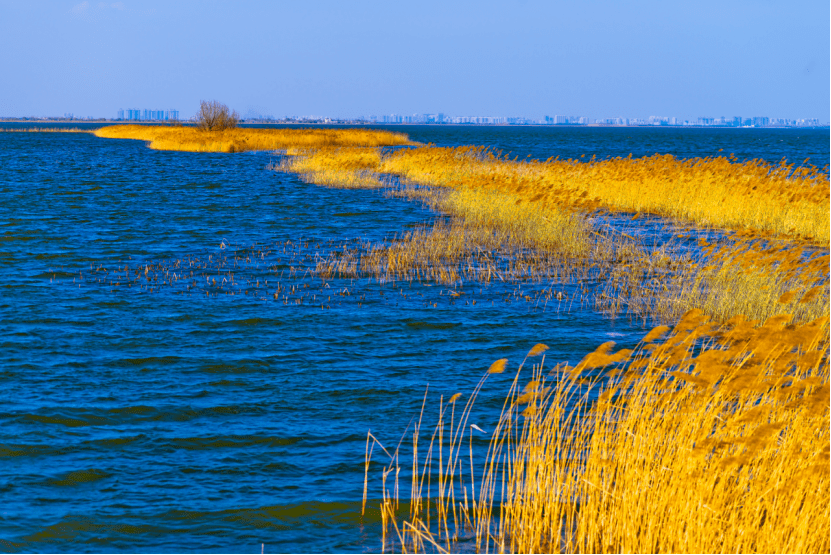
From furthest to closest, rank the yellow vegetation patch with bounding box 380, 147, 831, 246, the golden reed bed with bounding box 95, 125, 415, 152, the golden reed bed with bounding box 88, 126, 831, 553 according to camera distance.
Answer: the golden reed bed with bounding box 95, 125, 415, 152 < the yellow vegetation patch with bounding box 380, 147, 831, 246 < the golden reed bed with bounding box 88, 126, 831, 553

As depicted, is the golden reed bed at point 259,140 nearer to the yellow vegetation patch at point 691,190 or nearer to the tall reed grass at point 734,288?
the yellow vegetation patch at point 691,190

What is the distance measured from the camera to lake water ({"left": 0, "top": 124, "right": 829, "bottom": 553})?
6312mm

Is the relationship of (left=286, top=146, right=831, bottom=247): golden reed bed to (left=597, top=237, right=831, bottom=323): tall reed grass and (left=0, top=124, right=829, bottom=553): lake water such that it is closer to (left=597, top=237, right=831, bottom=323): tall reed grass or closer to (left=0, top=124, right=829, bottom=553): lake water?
(left=597, top=237, right=831, bottom=323): tall reed grass

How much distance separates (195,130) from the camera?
7556 cm

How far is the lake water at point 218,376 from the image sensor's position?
20.7 ft

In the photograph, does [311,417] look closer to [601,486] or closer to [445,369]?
[445,369]

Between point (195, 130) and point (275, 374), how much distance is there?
70283 millimetres

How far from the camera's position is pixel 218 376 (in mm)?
9953

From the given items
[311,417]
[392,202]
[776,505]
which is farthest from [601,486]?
[392,202]

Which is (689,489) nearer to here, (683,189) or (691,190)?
(691,190)

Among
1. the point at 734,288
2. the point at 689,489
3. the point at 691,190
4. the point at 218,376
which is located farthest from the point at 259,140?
the point at 689,489

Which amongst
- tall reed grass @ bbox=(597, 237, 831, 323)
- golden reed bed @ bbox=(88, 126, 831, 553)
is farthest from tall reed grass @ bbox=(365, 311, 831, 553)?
tall reed grass @ bbox=(597, 237, 831, 323)

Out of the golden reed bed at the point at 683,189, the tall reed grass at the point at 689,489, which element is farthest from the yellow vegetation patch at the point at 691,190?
the tall reed grass at the point at 689,489

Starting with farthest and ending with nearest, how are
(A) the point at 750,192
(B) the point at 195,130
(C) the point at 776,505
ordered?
(B) the point at 195,130 → (A) the point at 750,192 → (C) the point at 776,505
